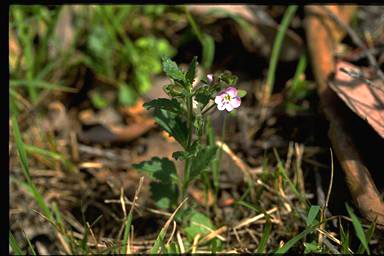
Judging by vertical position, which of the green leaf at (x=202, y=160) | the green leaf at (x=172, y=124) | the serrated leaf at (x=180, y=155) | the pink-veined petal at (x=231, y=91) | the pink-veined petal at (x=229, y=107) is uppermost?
the pink-veined petal at (x=231, y=91)

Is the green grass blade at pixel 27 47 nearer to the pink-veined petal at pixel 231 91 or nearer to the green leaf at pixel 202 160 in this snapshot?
the green leaf at pixel 202 160

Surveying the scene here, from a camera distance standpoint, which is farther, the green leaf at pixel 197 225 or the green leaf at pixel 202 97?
the green leaf at pixel 197 225

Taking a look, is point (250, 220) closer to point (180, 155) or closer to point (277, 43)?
point (180, 155)

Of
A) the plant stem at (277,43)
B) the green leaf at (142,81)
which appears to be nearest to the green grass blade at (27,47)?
the green leaf at (142,81)

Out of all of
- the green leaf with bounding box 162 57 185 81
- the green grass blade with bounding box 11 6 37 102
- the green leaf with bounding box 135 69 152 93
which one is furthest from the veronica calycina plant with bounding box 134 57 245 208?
the green grass blade with bounding box 11 6 37 102

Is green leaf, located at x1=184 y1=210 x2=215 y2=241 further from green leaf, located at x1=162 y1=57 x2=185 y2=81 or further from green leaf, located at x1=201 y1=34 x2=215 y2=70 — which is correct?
green leaf, located at x1=201 y1=34 x2=215 y2=70

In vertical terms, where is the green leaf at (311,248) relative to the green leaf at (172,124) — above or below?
below

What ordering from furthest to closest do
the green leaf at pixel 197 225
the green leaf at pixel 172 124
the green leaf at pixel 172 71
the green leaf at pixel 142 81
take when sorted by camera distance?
the green leaf at pixel 142 81, the green leaf at pixel 197 225, the green leaf at pixel 172 124, the green leaf at pixel 172 71

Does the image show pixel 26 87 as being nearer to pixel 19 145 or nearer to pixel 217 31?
pixel 19 145
